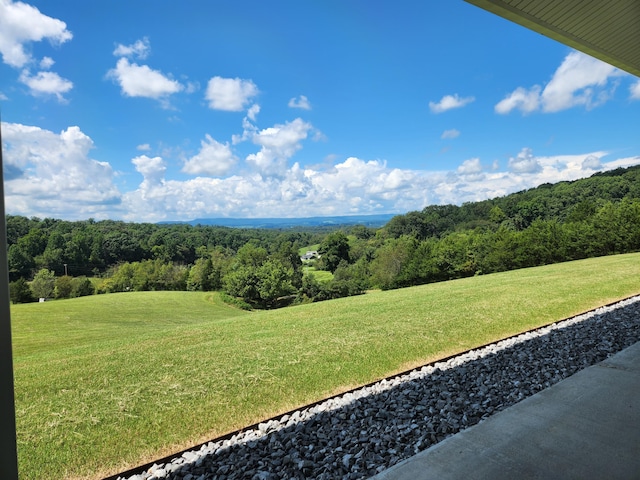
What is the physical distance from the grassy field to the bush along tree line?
2.02 m

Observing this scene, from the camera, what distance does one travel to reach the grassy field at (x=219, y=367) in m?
2.11

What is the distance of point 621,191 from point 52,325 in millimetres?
26848

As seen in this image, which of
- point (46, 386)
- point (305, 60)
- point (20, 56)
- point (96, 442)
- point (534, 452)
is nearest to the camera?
point (534, 452)

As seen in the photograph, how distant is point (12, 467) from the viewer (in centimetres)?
78

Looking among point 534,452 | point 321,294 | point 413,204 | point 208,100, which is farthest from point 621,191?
point 534,452

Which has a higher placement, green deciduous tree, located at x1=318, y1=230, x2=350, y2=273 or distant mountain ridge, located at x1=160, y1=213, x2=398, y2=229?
distant mountain ridge, located at x1=160, y1=213, x2=398, y2=229

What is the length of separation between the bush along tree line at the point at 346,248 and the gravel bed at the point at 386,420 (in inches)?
243

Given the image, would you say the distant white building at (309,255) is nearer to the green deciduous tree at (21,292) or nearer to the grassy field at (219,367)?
the grassy field at (219,367)

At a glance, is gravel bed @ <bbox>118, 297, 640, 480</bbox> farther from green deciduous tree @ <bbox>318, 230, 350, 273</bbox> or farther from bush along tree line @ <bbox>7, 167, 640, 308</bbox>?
green deciduous tree @ <bbox>318, 230, 350, 273</bbox>

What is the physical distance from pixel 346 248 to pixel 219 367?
22570mm

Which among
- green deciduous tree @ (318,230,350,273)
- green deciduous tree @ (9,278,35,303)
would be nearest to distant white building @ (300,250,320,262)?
green deciduous tree @ (318,230,350,273)

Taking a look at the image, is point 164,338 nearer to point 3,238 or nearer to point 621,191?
point 3,238

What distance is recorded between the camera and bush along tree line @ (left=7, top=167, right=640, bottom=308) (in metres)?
8.20

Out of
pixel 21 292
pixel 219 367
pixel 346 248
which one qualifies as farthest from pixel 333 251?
pixel 219 367
